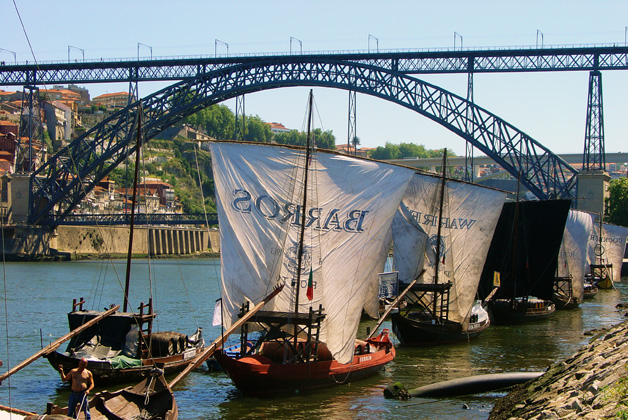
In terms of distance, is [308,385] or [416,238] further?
[416,238]

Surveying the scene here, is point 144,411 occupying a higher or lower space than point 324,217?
lower

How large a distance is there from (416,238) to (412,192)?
1.69 m

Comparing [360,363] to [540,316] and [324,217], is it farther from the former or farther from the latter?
[540,316]

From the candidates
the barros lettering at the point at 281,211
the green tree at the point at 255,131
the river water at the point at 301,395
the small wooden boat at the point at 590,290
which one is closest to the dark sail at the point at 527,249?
the river water at the point at 301,395

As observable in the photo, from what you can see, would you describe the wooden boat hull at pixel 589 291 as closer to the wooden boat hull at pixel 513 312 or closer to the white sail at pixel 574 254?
the white sail at pixel 574 254

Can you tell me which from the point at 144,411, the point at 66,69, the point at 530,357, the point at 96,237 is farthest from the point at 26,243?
the point at 144,411

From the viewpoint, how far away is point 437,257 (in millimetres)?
29578

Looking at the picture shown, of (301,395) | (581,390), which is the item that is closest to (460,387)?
(301,395)

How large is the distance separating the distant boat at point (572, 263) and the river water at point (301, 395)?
0.96 m

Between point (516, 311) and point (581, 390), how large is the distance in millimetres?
22948

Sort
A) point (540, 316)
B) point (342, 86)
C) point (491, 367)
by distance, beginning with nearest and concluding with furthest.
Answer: point (491, 367), point (540, 316), point (342, 86)

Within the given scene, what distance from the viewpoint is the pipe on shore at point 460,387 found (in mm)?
20203

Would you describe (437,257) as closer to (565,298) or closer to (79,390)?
(565,298)

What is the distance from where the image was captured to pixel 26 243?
77.5 meters
